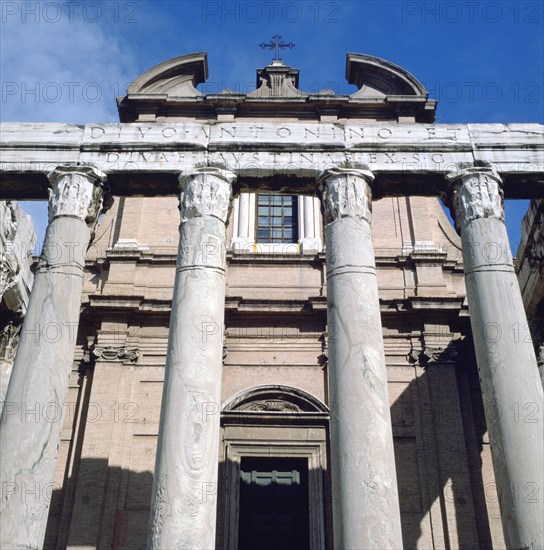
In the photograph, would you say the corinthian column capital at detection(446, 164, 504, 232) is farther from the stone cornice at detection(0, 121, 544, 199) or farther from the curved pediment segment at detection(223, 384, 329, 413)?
the curved pediment segment at detection(223, 384, 329, 413)

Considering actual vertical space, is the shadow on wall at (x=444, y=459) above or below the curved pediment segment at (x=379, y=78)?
below

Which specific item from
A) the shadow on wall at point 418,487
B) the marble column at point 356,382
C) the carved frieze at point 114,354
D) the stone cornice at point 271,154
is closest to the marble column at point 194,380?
the stone cornice at point 271,154

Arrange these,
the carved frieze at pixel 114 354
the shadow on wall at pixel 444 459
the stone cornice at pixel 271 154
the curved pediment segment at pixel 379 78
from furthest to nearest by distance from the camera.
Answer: the curved pediment segment at pixel 379 78 < the carved frieze at pixel 114 354 < the shadow on wall at pixel 444 459 < the stone cornice at pixel 271 154

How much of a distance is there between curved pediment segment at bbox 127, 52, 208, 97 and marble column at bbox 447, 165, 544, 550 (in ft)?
37.4

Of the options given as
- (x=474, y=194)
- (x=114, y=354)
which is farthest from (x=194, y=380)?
(x=114, y=354)

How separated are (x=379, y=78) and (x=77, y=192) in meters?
12.2

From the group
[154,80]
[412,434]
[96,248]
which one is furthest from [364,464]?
[154,80]

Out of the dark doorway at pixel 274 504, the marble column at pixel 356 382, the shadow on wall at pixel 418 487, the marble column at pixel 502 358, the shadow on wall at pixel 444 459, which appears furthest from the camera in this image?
→ the dark doorway at pixel 274 504

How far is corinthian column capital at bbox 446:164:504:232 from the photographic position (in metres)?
12.1

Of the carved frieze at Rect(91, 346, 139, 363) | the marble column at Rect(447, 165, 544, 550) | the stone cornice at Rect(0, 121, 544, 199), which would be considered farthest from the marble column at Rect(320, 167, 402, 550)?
the carved frieze at Rect(91, 346, 139, 363)

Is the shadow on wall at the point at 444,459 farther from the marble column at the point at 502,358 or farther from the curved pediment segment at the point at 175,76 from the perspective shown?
the curved pediment segment at the point at 175,76

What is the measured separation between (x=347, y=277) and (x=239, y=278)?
6827 millimetres

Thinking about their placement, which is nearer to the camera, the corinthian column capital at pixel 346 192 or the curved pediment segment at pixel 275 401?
the corinthian column capital at pixel 346 192

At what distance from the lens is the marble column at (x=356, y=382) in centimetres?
902
